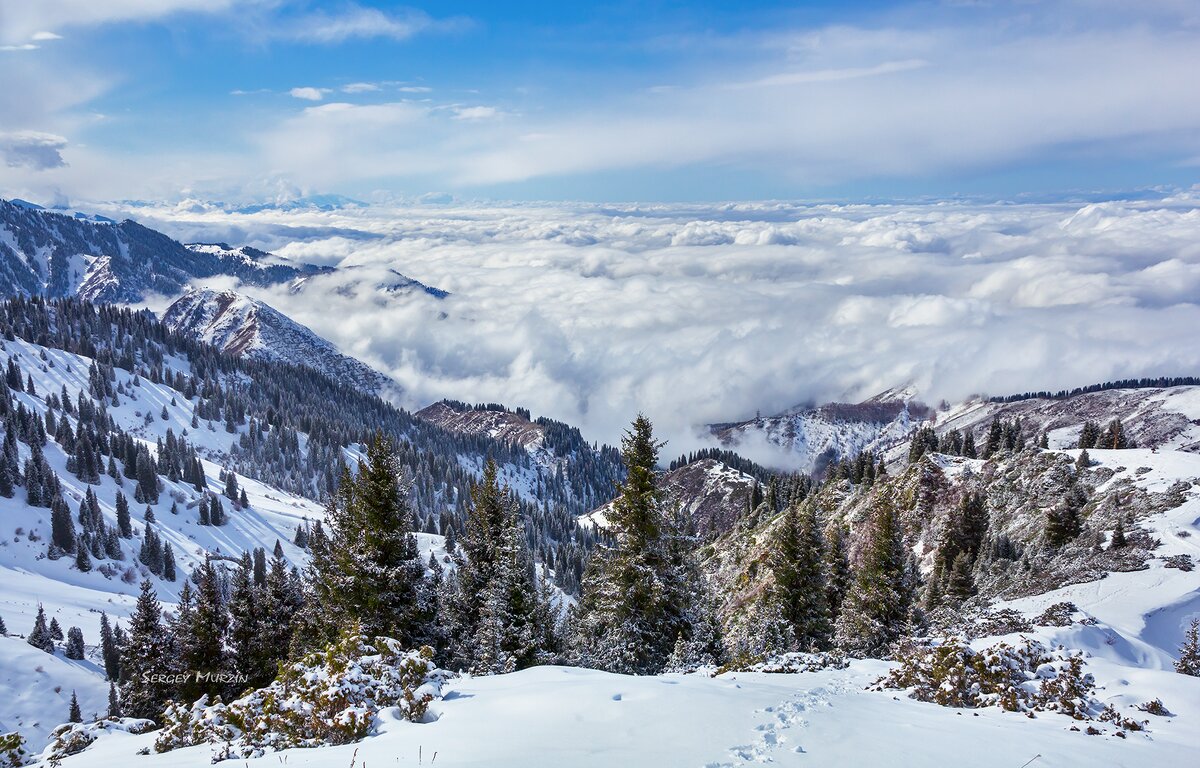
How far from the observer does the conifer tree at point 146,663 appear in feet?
107

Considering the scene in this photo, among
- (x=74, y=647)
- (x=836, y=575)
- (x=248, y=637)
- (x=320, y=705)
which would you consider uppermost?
(x=320, y=705)

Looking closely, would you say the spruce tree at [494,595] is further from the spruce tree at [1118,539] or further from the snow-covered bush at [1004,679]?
the spruce tree at [1118,539]

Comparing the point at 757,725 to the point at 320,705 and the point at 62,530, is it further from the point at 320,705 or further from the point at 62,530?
the point at 62,530

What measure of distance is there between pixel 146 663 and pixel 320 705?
31.0 m

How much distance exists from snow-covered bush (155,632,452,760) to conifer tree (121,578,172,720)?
24273 mm

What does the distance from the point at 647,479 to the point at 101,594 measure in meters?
118

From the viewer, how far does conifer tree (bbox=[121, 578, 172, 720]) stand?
32.7 metres

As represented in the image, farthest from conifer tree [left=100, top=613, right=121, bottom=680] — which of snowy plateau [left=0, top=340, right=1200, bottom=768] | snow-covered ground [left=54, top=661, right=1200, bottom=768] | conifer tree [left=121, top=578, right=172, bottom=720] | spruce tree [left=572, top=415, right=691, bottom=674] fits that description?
snow-covered ground [left=54, top=661, right=1200, bottom=768]

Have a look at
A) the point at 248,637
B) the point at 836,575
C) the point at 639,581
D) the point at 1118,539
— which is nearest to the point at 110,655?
the point at 248,637

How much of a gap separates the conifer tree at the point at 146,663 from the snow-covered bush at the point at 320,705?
2427 cm

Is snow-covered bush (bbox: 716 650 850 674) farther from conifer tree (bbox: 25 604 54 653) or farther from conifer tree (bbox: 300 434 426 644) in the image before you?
conifer tree (bbox: 25 604 54 653)

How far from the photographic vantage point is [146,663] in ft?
111

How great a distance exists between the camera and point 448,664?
92.0 ft

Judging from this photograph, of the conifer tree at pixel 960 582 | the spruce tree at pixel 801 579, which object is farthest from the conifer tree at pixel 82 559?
the conifer tree at pixel 960 582
